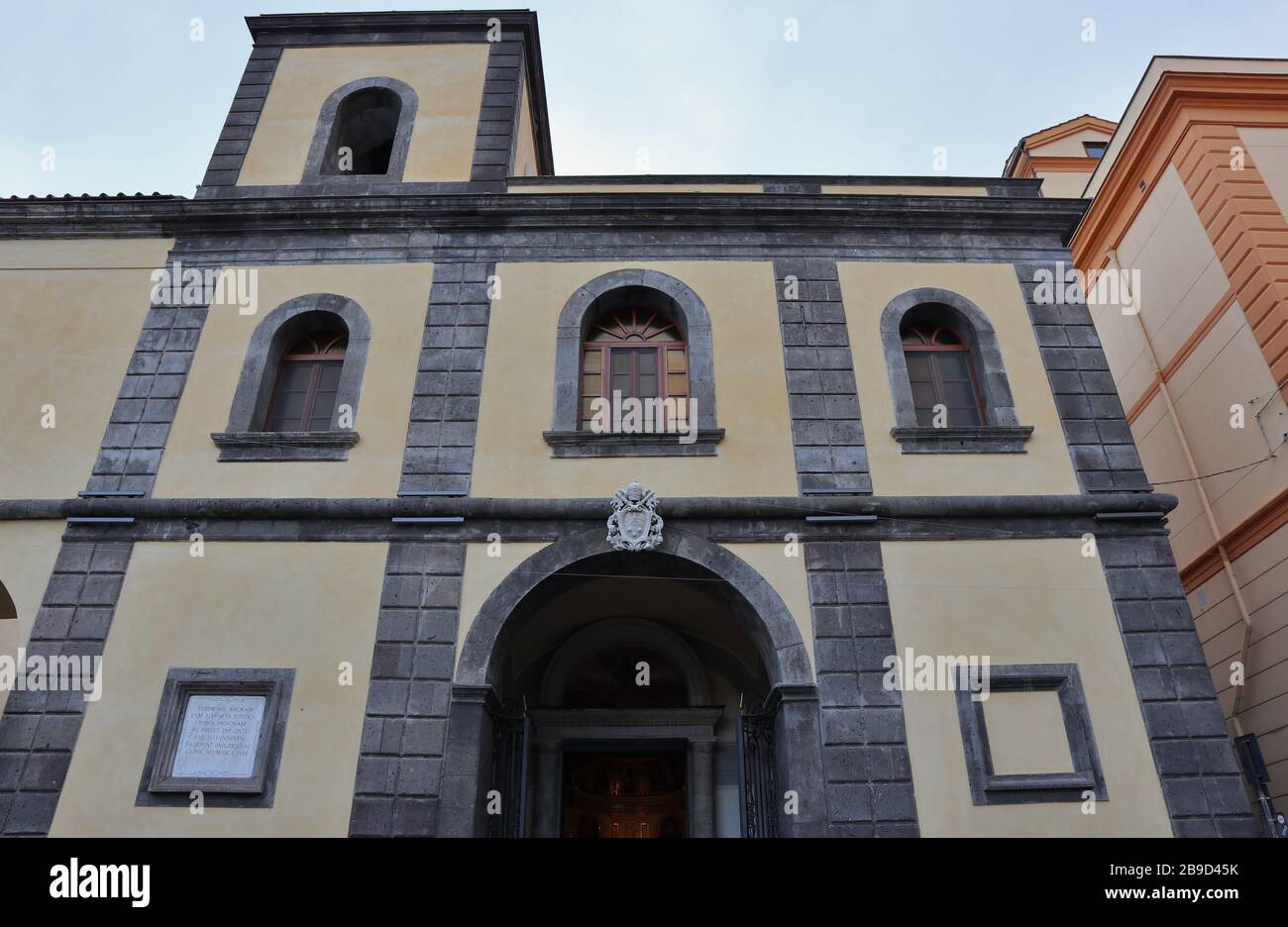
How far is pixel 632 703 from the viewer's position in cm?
1076

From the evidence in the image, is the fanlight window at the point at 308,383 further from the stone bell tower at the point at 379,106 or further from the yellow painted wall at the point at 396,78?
the yellow painted wall at the point at 396,78

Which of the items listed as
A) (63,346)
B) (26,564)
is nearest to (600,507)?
(26,564)

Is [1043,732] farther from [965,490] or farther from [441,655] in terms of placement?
[441,655]

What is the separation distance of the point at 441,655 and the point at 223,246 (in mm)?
6059

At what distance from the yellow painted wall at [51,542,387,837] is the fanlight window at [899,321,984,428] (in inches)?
243

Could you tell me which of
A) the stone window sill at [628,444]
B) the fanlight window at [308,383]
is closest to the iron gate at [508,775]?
the stone window sill at [628,444]

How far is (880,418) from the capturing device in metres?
9.42

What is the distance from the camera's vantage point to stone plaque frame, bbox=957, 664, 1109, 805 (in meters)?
7.58

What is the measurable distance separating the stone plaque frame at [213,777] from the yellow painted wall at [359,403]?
190cm

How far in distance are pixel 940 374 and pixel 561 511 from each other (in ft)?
15.7

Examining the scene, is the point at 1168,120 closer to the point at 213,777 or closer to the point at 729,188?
the point at 729,188
